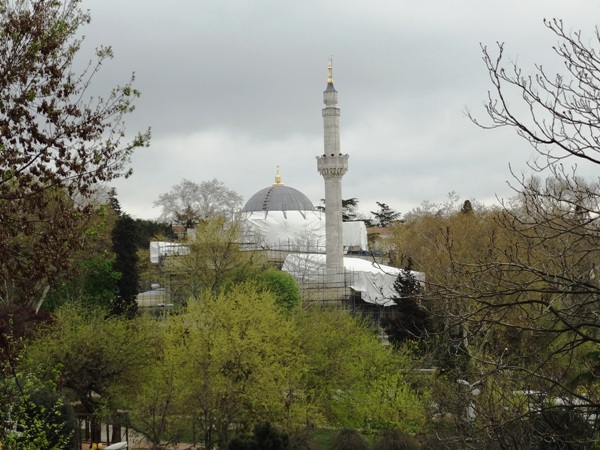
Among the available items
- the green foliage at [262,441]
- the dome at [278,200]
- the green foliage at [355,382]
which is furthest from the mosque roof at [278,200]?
the green foliage at [262,441]

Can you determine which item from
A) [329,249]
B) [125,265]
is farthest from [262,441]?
[329,249]

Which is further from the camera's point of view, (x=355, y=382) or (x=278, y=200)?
(x=278, y=200)

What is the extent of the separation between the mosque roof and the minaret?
24588 millimetres

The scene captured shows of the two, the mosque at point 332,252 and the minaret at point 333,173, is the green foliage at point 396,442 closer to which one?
the mosque at point 332,252

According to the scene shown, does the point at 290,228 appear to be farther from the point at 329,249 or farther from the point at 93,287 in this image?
the point at 93,287

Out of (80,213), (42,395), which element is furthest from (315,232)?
(80,213)

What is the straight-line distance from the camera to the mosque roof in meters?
72.4

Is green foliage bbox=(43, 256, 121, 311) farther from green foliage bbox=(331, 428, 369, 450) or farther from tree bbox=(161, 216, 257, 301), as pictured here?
green foliage bbox=(331, 428, 369, 450)

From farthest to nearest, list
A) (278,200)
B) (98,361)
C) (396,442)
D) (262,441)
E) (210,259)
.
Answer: (278,200)
(210,259)
(98,361)
(396,442)
(262,441)

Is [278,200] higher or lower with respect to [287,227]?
higher

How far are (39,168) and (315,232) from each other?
60.9 meters

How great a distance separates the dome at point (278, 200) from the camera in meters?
72.4

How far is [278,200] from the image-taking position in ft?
240

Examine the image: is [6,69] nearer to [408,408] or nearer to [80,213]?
[80,213]
